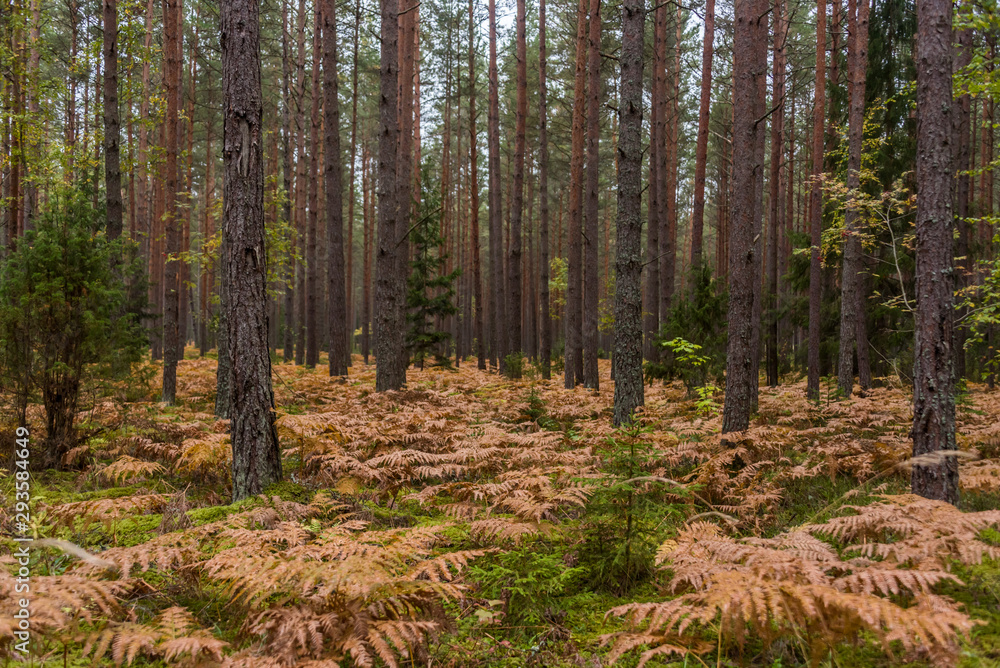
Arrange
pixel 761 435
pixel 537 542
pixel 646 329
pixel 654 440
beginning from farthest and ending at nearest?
pixel 646 329 < pixel 761 435 < pixel 654 440 < pixel 537 542

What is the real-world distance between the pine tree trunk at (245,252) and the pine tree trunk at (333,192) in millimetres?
8774

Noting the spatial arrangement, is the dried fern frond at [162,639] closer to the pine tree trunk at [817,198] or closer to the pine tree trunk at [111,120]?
the pine tree trunk at [111,120]

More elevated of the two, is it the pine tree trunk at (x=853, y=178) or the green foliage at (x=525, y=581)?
the pine tree trunk at (x=853, y=178)

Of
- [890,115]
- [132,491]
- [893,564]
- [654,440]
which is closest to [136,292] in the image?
[132,491]

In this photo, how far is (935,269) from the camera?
382 centimetres

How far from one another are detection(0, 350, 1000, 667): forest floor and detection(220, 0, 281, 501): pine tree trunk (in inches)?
18.9

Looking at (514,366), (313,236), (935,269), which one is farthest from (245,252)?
(313,236)

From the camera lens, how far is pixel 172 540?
120 inches

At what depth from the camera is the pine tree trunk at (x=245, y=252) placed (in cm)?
437

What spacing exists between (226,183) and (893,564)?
5127 mm

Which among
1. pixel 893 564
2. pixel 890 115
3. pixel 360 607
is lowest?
pixel 360 607

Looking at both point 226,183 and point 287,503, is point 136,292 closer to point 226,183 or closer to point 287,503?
point 226,183

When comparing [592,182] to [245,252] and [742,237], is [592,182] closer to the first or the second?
[742,237]

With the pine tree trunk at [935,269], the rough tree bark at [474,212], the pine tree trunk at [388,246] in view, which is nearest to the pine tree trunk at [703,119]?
the pine tree trunk at [388,246]
